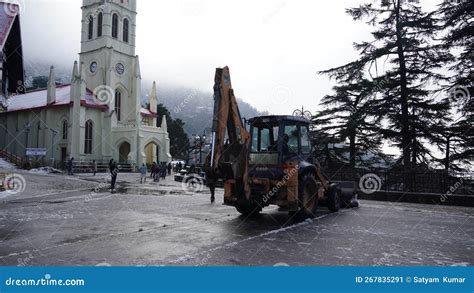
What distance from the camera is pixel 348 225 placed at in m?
9.27

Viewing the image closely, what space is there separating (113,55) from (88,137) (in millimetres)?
12875

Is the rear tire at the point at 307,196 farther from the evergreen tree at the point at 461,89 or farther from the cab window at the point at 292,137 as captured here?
the evergreen tree at the point at 461,89

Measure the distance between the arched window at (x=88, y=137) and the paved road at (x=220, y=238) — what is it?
3439 cm

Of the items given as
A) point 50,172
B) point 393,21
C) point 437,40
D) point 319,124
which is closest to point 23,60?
point 50,172

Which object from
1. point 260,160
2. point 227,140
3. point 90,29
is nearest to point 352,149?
point 260,160

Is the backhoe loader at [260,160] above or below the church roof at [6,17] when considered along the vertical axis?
below

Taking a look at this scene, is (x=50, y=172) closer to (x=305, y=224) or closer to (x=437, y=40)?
(x=305, y=224)

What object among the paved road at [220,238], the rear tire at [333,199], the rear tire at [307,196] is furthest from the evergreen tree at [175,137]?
the rear tire at [307,196]

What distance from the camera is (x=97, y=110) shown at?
4538cm

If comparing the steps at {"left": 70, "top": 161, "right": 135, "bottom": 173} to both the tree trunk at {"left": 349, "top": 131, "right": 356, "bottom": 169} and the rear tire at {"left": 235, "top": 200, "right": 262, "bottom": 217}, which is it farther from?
the rear tire at {"left": 235, "top": 200, "right": 262, "bottom": 217}

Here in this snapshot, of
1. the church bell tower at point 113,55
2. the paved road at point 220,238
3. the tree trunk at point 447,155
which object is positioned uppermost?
the church bell tower at point 113,55

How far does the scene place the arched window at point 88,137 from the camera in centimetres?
4378

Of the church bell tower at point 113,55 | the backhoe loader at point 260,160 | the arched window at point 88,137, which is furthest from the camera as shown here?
the church bell tower at point 113,55

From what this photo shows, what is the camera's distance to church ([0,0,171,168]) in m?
42.9
